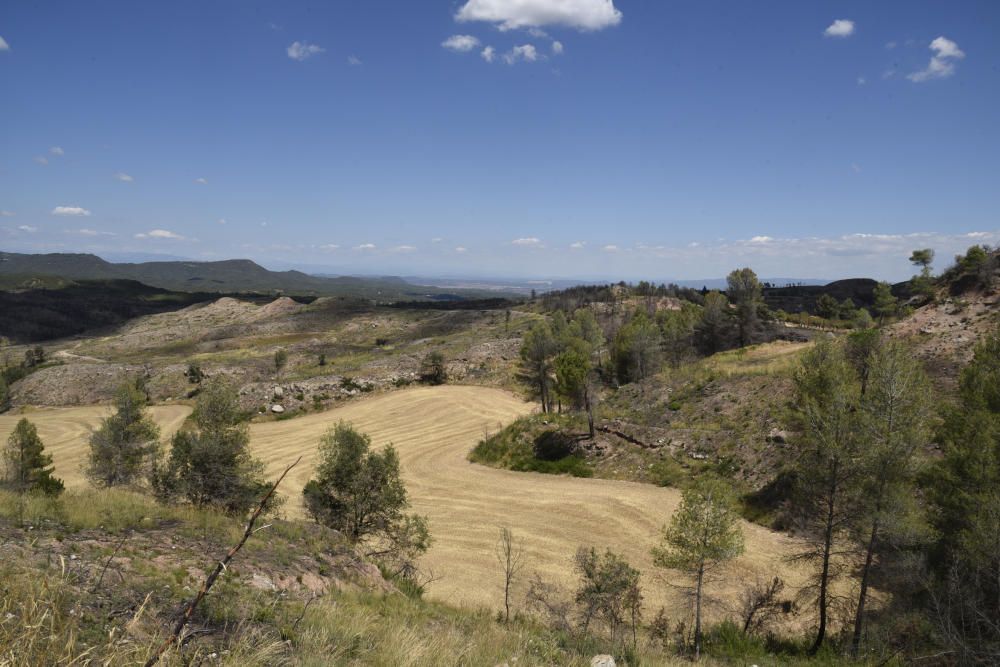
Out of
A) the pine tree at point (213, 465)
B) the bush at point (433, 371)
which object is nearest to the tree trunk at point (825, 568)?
the pine tree at point (213, 465)

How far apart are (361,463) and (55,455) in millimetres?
35951

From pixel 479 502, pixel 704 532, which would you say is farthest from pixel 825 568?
pixel 479 502

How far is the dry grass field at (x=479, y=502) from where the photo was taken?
19453 millimetres

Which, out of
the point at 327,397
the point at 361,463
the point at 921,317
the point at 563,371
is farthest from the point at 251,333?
the point at 921,317

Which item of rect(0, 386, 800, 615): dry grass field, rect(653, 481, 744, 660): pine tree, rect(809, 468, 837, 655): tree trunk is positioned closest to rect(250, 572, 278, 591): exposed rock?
rect(0, 386, 800, 615): dry grass field

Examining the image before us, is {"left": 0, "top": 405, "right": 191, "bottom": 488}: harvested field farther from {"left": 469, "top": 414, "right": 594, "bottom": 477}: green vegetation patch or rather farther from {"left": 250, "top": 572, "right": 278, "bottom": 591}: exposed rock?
{"left": 250, "top": 572, "right": 278, "bottom": 591}: exposed rock

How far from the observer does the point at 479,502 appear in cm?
2814

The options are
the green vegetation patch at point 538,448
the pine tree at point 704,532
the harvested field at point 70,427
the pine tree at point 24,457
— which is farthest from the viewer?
the harvested field at point 70,427

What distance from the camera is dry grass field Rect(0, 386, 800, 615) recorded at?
19.5 meters

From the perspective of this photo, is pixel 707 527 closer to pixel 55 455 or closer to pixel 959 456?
pixel 959 456

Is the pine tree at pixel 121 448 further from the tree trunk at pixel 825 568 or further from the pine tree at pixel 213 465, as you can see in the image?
the tree trunk at pixel 825 568

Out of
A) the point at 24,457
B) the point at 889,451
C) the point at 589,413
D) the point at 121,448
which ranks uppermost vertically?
the point at 889,451

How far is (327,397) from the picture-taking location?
53062 mm

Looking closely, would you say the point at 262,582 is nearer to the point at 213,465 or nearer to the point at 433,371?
the point at 213,465
